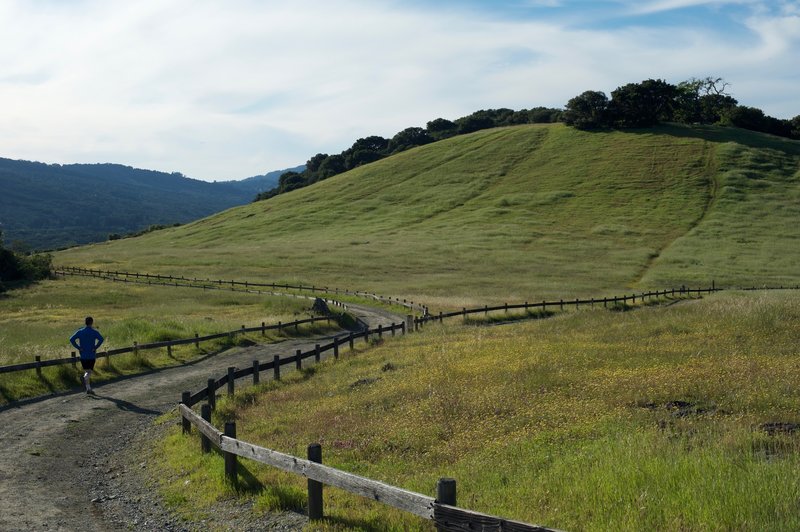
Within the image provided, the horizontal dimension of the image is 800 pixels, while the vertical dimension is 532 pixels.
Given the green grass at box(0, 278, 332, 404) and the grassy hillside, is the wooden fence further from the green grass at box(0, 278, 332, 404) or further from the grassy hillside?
the grassy hillside

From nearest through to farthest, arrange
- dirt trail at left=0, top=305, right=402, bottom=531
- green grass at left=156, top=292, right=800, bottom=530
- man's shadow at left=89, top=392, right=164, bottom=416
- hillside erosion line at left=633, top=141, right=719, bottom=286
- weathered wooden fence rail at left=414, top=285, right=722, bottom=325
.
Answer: green grass at left=156, top=292, right=800, bottom=530 → dirt trail at left=0, top=305, right=402, bottom=531 → man's shadow at left=89, top=392, right=164, bottom=416 → weathered wooden fence rail at left=414, top=285, right=722, bottom=325 → hillside erosion line at left=633, top=141, right=719, bottom=286

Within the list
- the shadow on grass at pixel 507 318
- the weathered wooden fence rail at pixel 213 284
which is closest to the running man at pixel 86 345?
the shadow on grass at pixel 507 318

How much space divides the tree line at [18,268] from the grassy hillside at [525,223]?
33.2 feet

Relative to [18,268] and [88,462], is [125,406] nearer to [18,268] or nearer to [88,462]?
[88,462]

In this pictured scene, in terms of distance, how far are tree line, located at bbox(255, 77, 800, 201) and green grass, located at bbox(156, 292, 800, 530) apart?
121811 millimetres

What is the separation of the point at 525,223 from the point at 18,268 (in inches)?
2281

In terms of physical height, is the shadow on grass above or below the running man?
below

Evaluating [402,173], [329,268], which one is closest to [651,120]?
[402,173]

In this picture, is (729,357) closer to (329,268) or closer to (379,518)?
(379,518)

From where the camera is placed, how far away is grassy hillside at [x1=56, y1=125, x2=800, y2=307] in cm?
6631

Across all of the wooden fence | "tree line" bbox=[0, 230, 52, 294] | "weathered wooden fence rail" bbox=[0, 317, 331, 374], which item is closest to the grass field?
the wooden fence

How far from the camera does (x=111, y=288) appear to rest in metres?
61.3

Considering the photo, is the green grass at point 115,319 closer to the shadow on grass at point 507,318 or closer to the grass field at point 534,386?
the grass field at point 534,386

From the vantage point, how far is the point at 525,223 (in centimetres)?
9194
